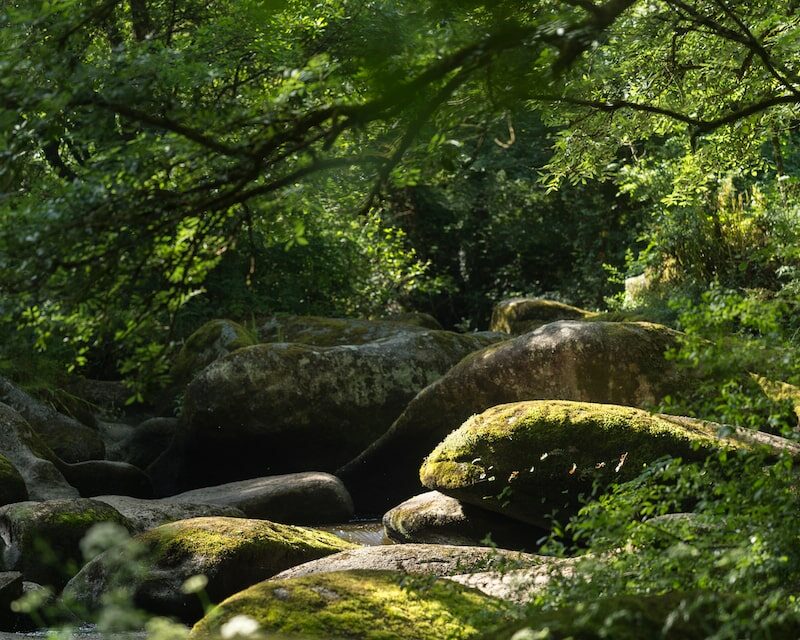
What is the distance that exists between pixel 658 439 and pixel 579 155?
2414 mm

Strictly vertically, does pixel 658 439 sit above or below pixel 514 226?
below

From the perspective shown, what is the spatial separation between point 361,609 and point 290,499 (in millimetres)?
6632

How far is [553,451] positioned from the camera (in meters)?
8.59

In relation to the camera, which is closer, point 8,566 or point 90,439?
point 8,566

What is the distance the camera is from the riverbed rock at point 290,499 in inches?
449

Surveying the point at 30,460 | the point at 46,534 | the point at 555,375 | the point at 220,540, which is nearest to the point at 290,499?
the point at 30,460

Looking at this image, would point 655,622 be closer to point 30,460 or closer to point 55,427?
point 30,460

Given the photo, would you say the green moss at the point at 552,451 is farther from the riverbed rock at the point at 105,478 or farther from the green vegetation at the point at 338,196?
the riverbed rock at the point at 105,478

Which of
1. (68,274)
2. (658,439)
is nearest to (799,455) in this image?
(658,439)

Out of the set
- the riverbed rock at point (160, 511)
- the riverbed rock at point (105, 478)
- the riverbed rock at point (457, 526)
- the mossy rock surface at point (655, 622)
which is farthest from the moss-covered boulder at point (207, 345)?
the mossy rock surface at point (655, 622)

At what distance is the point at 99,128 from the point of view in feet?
13.8

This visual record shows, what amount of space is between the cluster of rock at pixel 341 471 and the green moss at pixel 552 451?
17mm

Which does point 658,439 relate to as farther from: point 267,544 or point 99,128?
point 99,128

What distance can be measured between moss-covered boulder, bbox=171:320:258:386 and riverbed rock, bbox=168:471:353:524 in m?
4.55
